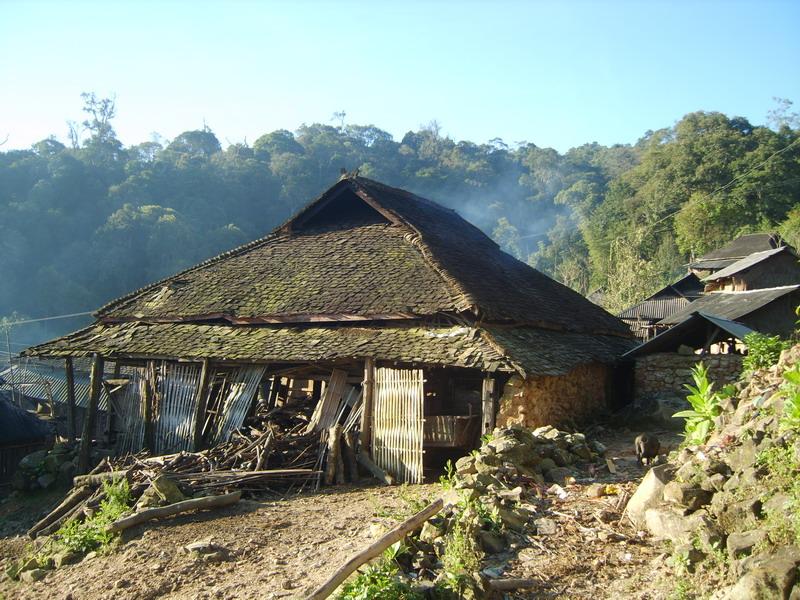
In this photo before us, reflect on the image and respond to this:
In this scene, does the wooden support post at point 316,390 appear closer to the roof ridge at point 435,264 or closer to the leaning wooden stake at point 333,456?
the leaning wooden stake at point 333,456

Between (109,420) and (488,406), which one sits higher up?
(488,406)

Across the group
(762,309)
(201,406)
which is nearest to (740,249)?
(762,309)

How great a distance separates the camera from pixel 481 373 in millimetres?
12789

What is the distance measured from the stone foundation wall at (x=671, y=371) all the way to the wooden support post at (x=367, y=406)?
21.9 feet

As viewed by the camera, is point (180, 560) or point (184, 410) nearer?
point (180, 560)

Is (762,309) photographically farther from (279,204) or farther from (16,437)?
(279,204)

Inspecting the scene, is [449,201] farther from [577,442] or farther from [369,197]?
[577,442]

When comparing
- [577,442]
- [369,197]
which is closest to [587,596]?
[577,442]

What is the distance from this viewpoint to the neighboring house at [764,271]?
26.8m

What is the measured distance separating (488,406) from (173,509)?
547 cm

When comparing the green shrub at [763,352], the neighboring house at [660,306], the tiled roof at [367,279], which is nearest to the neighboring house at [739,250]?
the neighboring house at [660,306]

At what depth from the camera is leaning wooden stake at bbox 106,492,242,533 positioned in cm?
852

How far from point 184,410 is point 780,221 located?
134 feet

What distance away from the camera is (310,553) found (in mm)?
7203
